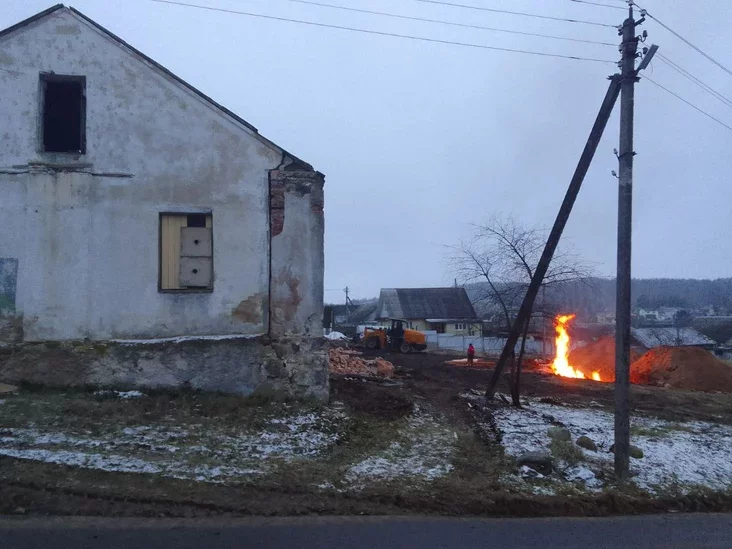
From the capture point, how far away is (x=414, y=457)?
31.8 ft

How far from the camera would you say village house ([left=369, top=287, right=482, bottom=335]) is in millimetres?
64250

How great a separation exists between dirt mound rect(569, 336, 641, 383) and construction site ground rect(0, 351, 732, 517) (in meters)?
16.1

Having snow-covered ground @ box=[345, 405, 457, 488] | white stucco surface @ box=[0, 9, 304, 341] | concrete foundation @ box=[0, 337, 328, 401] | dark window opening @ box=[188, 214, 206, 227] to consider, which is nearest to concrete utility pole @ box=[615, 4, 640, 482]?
snow-covered ground @ box=[345, 405, 457, 488]

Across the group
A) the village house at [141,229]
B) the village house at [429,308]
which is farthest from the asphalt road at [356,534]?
the village house at [429,308]

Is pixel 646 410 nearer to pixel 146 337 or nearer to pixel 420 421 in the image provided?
pixel 420 421

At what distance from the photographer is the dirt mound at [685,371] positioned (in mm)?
26375

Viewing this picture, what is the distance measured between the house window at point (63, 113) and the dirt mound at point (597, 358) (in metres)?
24.0

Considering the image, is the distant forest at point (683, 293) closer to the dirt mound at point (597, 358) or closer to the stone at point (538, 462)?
the dirt mound at point (597, 358)

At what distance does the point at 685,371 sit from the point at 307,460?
2314 centimetres

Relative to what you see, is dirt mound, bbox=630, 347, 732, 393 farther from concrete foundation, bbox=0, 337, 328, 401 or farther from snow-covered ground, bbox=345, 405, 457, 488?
concrete foundation, bbox=0, 337, 328, 401

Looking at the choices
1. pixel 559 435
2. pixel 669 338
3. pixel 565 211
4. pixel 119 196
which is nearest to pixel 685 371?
pixel 565 211

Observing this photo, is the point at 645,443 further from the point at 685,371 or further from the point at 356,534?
the point at 685,371

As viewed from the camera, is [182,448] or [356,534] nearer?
[356,534]

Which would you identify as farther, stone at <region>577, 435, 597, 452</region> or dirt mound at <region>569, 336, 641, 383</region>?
dirt mound at <region>569, 336, 641, 383</region>
